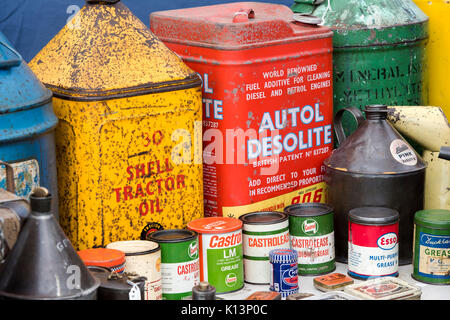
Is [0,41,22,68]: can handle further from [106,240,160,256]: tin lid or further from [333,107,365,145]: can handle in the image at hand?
[333,107,365,145]: can handle

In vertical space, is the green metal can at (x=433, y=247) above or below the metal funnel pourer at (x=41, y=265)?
below

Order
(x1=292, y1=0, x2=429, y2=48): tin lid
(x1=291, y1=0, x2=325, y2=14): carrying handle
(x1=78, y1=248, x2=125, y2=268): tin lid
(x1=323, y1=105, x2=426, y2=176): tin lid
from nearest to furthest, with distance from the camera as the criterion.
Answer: (x1=78, y1=248, x2=125, y2=268): tin lid < (x1=323, y1=105, x2=426, y2=176): tin lid < (x1=292, y1=0, x2=429, y2=48): tin lid < (x1=291, y1=0, x2=325, y2=14): carrying handle

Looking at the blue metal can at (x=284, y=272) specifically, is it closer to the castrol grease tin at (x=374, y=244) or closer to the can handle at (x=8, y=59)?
the castrol grease tin at (x=374, y=244)

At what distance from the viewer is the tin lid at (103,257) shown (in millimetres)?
2422

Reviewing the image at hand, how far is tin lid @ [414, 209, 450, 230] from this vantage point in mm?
2829

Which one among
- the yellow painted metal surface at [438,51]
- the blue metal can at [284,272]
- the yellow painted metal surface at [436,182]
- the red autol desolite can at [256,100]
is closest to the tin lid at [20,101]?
the red autol desolite can at [256,100]

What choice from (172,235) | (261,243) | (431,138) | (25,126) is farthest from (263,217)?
(25,126)

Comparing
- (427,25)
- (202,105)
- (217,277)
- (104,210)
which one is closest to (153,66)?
(202,105)

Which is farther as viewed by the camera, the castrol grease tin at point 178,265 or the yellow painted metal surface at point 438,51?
the yellow painted metal surface at point 438,51

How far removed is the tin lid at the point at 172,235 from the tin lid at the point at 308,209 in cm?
45

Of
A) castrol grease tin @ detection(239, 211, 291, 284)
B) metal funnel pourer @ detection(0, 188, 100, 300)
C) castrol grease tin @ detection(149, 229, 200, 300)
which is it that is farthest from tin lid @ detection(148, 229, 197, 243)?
metal funnel pourer @ detection(0, 188, 100, 300)

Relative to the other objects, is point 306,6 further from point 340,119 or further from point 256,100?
point 256,100

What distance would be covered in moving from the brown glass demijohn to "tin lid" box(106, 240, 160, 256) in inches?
34.4

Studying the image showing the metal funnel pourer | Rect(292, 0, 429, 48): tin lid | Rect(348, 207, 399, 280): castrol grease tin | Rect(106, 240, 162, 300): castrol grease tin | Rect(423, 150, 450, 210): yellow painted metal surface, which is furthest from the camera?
Rect(292, 0, 429, 48): tin lid
